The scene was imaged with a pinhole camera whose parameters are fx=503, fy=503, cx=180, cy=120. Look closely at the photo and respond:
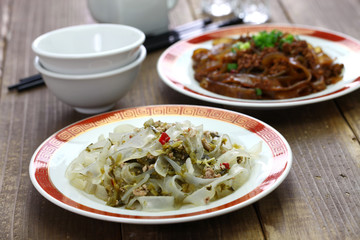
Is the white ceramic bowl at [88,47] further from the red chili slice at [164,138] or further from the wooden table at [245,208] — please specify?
the red chili slice at [164,138]

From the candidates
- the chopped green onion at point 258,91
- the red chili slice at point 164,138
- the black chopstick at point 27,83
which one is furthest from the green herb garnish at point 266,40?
the black chopstick at point 27,83

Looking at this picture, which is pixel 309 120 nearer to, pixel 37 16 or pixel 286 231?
pixel 286 231

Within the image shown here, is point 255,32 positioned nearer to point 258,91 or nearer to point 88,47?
point 258,91

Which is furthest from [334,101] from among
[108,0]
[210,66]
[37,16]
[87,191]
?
[37,16]

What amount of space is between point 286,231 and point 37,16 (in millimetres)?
2825

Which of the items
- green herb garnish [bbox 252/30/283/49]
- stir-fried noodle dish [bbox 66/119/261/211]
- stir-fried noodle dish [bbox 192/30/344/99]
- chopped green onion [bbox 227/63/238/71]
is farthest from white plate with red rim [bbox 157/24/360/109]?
stir-fried noodle dish [bbox 66/119/261/211]

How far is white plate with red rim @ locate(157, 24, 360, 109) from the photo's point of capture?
213 cm

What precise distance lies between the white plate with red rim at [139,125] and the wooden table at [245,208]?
0.33 ft

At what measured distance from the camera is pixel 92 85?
2141mm

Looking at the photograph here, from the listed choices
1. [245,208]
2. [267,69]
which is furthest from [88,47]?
[245,208]

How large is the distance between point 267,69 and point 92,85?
81 centimetres

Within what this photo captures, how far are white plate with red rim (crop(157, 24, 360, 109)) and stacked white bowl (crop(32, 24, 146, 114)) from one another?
22 cm

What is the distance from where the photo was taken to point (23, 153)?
206 cm

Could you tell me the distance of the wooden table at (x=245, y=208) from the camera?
1510 millimetres
